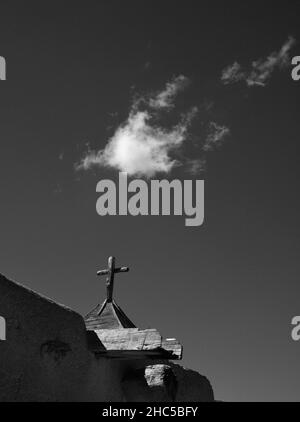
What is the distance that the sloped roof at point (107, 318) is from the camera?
10320 mm

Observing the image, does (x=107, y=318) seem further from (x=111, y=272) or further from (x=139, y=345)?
(x=139, y=345)

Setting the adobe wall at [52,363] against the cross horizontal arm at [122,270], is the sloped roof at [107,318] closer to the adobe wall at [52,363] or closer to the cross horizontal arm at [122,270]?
the cross horizontal arm at [122,270]

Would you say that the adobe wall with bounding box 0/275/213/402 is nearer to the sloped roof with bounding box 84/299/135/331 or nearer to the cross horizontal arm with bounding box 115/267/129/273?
the sloped roof with bounding box 84/299/135/331

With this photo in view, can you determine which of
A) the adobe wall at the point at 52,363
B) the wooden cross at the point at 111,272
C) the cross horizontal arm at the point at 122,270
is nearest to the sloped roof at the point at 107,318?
the wooden cross at the point at 111,272

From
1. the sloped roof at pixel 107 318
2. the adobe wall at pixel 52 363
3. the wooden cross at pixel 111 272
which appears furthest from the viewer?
Result: the wooden cross at pixel 111 272

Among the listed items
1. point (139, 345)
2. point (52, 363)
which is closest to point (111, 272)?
point (139, 345)

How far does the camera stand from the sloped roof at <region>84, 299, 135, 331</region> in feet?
33.9

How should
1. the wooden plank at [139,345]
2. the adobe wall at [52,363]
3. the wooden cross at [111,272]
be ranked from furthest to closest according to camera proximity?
the wooden cross at [111,272]
the wooden plank at [139,345]
the adobe wall at [52,363]
